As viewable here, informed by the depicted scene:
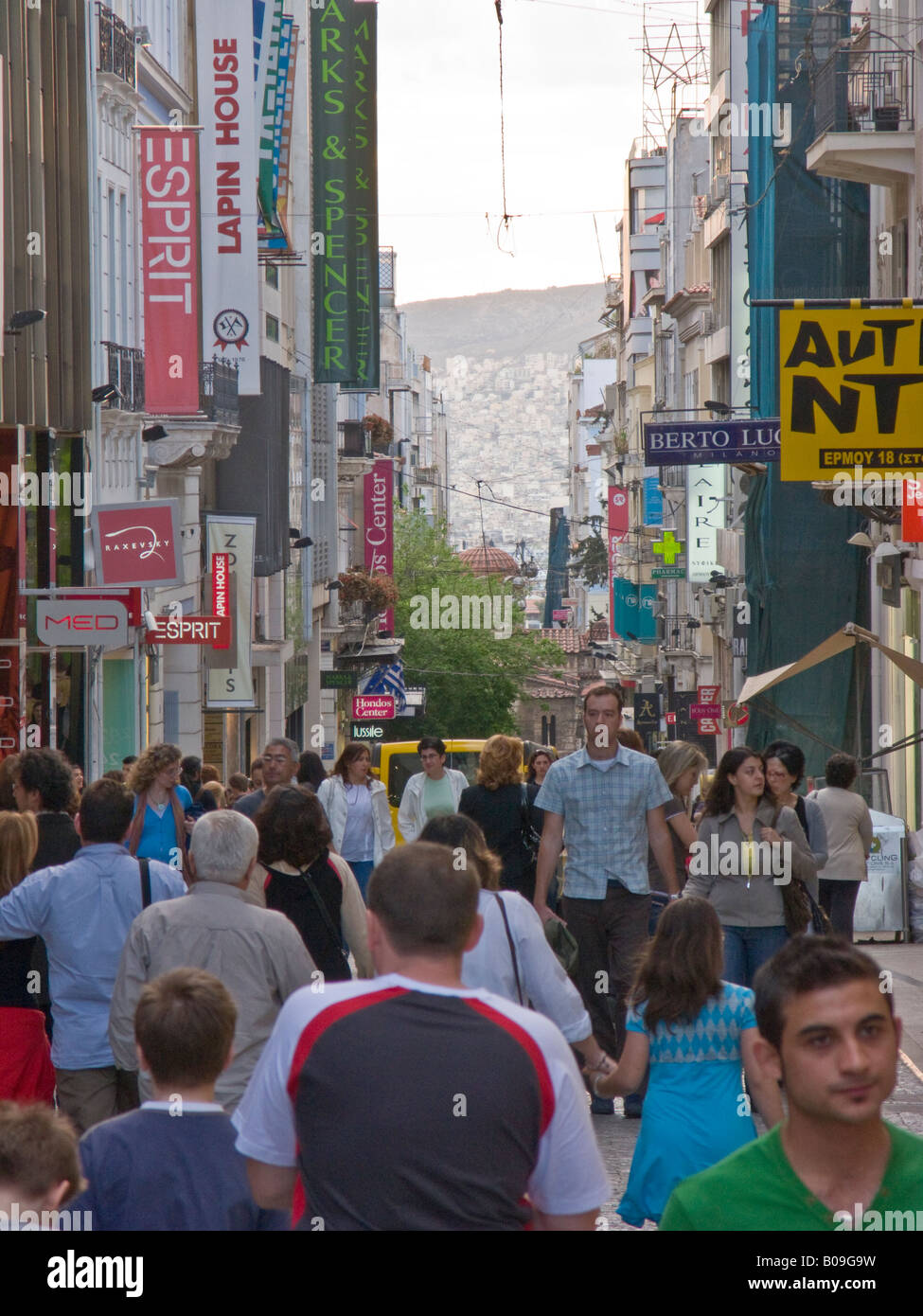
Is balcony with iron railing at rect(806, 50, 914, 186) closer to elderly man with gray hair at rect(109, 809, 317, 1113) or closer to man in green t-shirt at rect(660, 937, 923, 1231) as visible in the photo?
elderly man with gray hair at rect(109, 809, 317, 1113)

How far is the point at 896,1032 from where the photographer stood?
2.97 meters

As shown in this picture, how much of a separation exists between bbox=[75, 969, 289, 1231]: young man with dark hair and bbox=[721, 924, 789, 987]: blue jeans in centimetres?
499

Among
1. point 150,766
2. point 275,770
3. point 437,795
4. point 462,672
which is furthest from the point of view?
point 462,672

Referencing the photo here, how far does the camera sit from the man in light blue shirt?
6535 mm

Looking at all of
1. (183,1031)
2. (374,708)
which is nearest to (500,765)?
(183,1031)

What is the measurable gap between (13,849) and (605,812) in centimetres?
336

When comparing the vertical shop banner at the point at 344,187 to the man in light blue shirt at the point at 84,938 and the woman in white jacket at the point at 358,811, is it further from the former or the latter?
the man in light blue shirt at the point at 84,938

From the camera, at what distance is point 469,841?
639 cm

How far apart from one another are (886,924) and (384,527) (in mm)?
44165

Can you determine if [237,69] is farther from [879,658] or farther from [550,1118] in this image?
[550,1118]

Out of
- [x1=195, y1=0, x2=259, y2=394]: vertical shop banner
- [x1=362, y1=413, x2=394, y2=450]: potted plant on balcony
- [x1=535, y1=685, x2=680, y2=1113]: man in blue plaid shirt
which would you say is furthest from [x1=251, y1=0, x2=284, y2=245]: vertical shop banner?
[x1=362, y1=413, x2=394, y2=450]: potted plant on balcony

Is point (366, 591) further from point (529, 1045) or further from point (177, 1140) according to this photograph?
point (529, 1045)

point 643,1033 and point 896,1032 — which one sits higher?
point 896,1032
